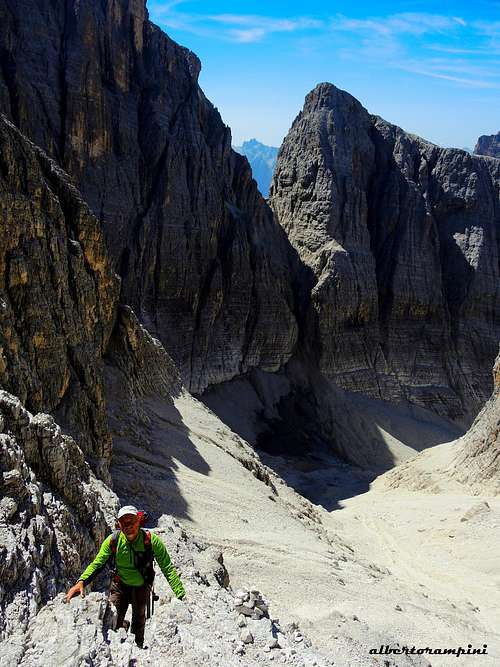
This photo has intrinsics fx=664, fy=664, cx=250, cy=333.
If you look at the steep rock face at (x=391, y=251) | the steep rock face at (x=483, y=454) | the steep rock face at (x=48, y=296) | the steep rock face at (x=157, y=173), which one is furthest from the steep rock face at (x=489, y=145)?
the steep rock face at (x=48, y=296)

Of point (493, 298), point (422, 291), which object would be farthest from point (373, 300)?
point (493, 298)

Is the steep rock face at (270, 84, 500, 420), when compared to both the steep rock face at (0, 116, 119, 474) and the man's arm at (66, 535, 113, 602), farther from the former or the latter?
the man's arm at (66, 535, 113, 602)

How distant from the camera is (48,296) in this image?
12.1 metres

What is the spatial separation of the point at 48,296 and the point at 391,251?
32.8m

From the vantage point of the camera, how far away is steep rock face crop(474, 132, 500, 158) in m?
77.2

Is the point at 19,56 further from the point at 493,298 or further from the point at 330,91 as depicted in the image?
the point at 493,298

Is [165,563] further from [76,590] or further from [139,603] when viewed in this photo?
[76,590]

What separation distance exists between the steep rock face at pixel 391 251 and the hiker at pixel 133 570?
106 ft

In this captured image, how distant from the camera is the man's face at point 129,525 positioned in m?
5.44

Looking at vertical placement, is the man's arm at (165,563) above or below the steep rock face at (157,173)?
below

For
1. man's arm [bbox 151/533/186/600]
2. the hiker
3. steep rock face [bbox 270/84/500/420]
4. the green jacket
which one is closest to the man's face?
the hiker

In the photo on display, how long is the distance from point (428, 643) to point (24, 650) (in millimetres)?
5997

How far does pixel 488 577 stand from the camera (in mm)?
14055

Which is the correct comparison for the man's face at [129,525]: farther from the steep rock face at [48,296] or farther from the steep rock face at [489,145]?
the steep rock face at [489,145]
